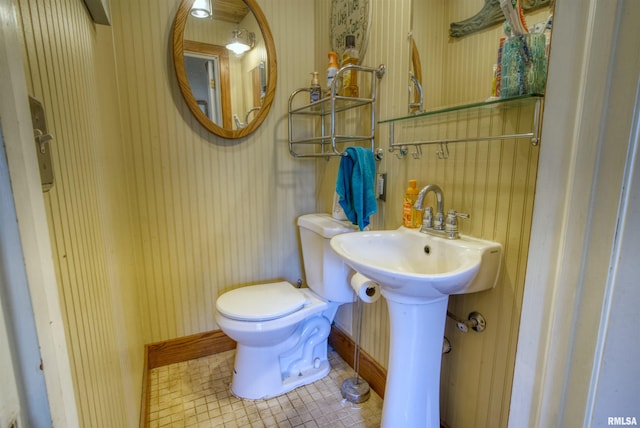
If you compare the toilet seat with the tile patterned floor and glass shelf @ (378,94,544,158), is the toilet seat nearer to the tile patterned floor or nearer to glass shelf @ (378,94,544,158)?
the tile patterned floor

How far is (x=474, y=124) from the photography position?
1044mm

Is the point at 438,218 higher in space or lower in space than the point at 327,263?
higher

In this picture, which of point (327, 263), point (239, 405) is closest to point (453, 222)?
point (327, 263)

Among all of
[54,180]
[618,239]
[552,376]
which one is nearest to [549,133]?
[618,239]

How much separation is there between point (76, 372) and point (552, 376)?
2.56ft

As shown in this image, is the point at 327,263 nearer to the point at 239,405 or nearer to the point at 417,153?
the point at 417,153

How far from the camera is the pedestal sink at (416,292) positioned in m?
0.95

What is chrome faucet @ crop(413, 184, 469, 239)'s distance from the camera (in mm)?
1083

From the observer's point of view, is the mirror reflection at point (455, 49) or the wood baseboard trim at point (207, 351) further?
the wood baseboard trim at point (207, 351)

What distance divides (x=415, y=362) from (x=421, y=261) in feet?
1.11

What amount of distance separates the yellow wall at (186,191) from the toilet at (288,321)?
0.79ft

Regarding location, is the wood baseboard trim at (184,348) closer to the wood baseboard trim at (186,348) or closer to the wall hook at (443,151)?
the wood baseboard trim at (186,348)

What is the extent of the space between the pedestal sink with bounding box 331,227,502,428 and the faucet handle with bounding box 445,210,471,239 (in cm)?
3

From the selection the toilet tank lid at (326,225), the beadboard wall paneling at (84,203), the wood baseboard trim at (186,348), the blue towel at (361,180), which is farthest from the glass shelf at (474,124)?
the wood baseboard trim at (186,348)
